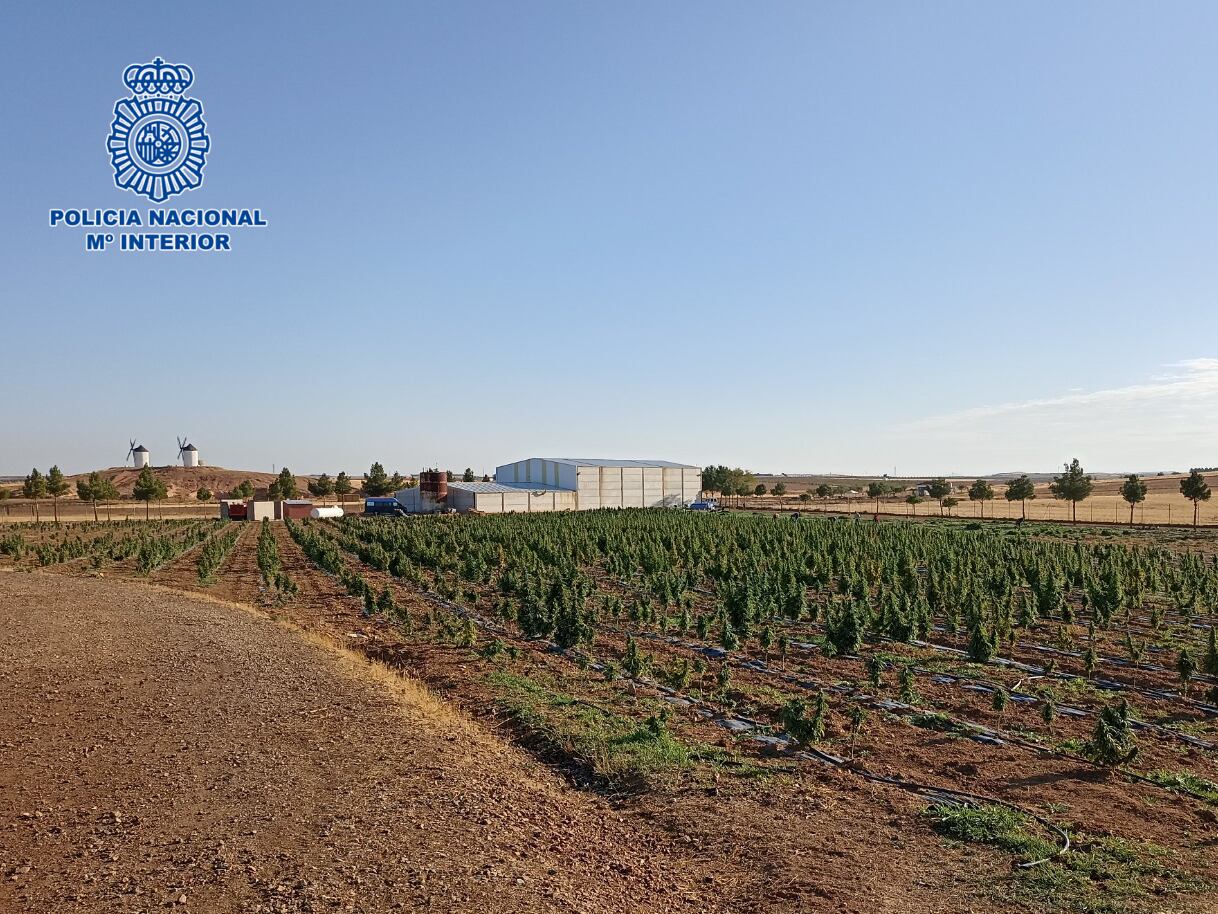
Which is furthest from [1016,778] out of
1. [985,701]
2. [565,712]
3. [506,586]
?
[506,586]

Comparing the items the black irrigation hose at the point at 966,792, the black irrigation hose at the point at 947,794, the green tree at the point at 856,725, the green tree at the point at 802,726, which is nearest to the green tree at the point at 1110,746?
the black irrigation hose at the point at 966,792

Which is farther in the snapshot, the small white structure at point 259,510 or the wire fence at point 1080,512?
the small white structure at point 259,510

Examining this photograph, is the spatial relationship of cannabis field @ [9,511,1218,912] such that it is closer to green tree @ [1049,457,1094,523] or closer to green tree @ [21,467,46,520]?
green tree @ [1049,457,1094,523]

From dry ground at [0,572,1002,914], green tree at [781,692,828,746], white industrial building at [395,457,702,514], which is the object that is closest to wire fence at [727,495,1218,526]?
white industrial building at [395,457,702,514]

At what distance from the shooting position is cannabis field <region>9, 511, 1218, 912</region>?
28.0ft

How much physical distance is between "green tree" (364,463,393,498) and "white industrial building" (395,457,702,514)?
15.6 metres

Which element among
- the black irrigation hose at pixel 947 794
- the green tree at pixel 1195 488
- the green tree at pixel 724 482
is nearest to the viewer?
the black irrigation hose at pixel 947 794

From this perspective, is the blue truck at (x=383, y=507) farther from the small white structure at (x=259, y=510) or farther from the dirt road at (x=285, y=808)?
the dirt road at (x=285, y=808)

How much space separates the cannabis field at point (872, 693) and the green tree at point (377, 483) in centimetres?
7540

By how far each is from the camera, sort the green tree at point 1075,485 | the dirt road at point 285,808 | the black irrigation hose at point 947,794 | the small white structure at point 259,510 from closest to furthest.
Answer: the dirt road at point 285,808 → the black irrigation hose at point 947,794 → the green tree at point 1075,485 → the small white structure at point 259,510

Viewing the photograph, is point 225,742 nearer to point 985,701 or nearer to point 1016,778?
point 1016,778

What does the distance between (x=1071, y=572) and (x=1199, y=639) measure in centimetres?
888

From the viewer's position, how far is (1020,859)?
7883 millimetres

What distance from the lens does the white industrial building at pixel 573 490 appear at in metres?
84.3
